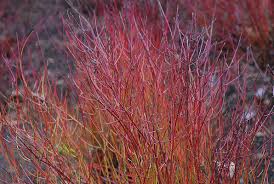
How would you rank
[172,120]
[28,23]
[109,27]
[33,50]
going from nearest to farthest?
1. [172,120]
2. [109,27]
3. [33,50]
4. [28,23]

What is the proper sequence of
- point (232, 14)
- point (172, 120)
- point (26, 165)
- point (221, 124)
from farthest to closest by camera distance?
point (232, 14) → point (26, 165) → point (221, 124) → point (172, 120)

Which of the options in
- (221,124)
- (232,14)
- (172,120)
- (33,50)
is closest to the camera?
(172,120)

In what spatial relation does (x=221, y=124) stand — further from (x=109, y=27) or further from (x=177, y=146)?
(x=109, y=27)

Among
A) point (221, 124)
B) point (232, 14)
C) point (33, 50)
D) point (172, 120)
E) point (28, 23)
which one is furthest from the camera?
point (28, 23)

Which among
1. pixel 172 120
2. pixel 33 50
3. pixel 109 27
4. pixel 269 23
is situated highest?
pixel 109 27

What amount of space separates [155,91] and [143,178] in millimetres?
385

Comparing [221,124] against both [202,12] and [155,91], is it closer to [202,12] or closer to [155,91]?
[155,91]

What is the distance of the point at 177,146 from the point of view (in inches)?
95.1

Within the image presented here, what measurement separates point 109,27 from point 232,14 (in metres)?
1.67

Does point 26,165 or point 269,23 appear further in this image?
point 269,23

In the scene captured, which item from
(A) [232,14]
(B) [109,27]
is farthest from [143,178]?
(A) [232,14]

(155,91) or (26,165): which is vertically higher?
(155,91)

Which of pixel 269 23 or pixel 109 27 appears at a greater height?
pixel 109 27

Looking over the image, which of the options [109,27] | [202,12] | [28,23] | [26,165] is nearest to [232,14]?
[202,12]
